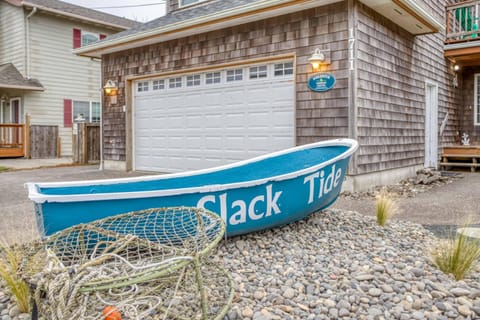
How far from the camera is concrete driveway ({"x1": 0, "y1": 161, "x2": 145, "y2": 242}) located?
380 centimetres

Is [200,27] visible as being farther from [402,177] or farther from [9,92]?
[9,92]

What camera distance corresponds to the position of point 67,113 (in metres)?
14.3

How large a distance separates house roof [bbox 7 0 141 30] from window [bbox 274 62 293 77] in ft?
32.2

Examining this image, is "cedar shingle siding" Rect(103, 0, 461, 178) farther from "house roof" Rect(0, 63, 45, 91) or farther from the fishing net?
"house roof" Rect(0, 63, 45, 91)

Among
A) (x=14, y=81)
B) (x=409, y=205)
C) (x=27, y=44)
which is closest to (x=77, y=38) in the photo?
(x=27, y=44)

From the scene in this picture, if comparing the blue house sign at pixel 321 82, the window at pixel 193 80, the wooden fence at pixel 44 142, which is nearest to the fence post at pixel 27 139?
the wooden fence at pixel 44 142

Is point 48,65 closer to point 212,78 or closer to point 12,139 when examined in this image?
point 12,139

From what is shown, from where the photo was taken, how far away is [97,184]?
322 centimetres

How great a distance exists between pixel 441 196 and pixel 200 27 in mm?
4894

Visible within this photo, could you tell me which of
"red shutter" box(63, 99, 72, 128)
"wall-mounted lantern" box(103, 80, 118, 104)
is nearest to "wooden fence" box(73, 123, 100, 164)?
"wall-mounted lantern" box(103, 80, 118, 104)

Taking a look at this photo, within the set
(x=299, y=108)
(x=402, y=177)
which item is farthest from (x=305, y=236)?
(x=402, y=177)

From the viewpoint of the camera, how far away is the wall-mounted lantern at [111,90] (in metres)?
9.42

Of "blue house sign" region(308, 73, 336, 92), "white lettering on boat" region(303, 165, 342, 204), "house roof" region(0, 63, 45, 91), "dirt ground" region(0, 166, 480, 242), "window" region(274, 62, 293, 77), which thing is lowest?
"dirt ground" region(0, 166, 480, 242)

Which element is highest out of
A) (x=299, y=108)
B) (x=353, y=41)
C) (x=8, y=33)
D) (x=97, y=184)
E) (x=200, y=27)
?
(x=8, y=33)
